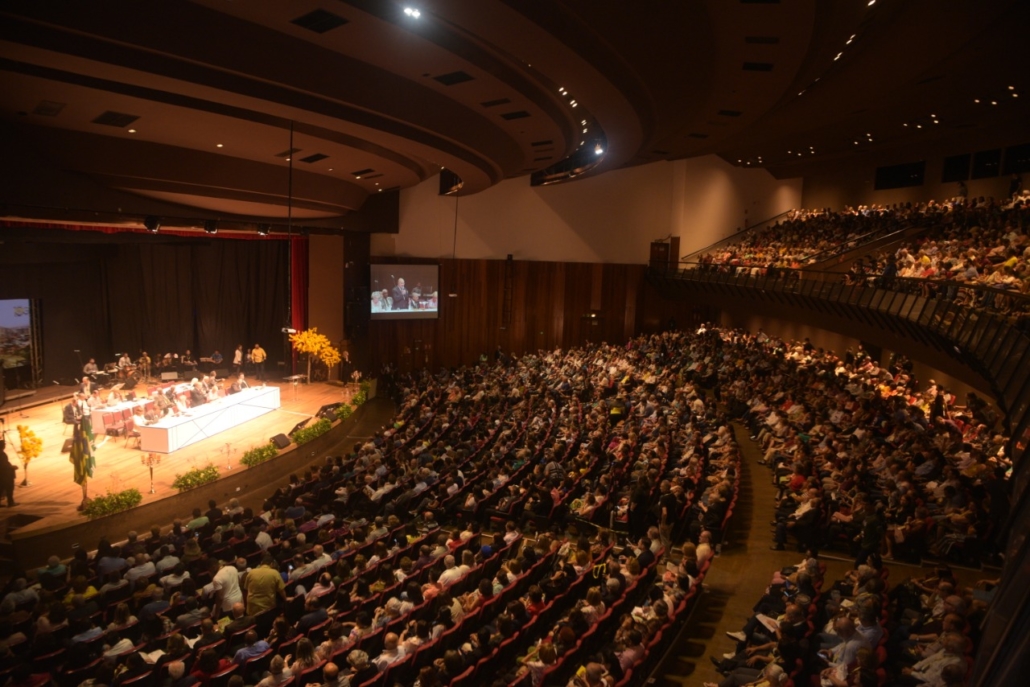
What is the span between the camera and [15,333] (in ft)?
54.6

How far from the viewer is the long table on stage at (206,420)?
13102mm

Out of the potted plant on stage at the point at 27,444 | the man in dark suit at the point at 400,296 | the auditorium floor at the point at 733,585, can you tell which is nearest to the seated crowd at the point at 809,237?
the auditorium floor at the point at 733,585

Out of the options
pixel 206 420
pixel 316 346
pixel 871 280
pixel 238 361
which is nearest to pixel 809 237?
pixel 871 280

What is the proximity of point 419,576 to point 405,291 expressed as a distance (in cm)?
1548

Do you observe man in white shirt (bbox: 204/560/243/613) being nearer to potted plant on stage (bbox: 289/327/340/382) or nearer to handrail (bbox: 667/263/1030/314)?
handrail (bbox: 667/263/1030/314)

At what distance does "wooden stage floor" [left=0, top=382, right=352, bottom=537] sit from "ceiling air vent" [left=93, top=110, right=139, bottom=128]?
5851mm

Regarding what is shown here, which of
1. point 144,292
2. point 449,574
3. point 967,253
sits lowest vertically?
point 449,574

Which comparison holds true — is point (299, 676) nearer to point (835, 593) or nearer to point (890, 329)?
point (835, 593)

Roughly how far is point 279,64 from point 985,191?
18.9 meters

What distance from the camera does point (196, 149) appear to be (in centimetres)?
1264

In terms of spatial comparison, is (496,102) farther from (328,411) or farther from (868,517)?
(328,411)

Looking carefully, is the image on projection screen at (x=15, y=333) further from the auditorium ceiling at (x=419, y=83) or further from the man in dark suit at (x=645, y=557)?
the man in dark suit at (x=645, y=557)

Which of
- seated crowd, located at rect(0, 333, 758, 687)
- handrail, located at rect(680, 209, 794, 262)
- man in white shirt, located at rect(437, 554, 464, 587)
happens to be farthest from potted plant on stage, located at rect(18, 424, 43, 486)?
handrail, located at rect(680, 209, 794, 262)

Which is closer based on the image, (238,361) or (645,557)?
(645,557)
